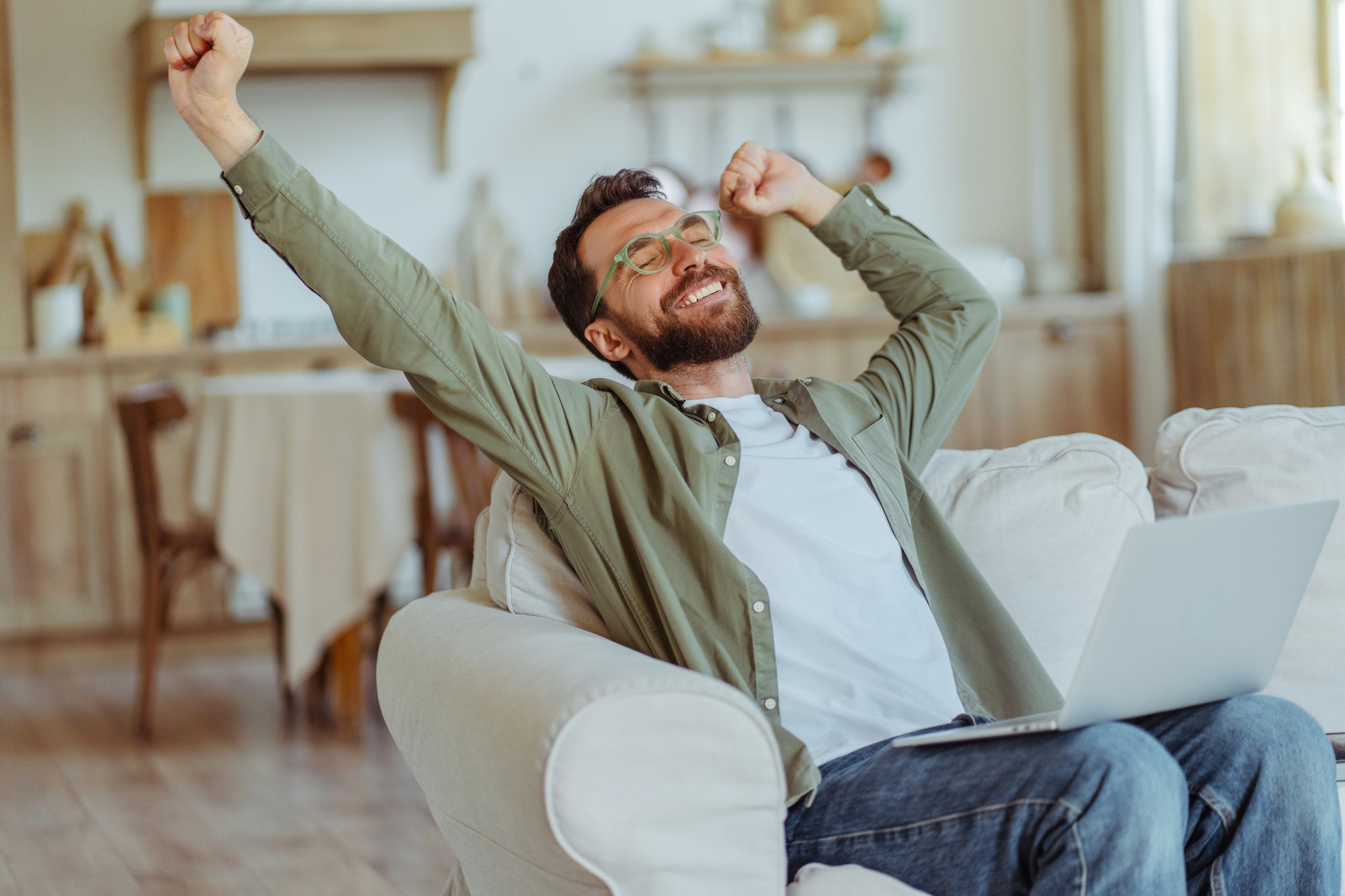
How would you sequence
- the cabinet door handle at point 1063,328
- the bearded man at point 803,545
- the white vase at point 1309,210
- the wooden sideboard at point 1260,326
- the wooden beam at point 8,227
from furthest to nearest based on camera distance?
the cabinet door handle at point 1063,328 → the wooden beam at point 8,227 → the white vase at point 1309,210 → the wooden sideboard at point 1260,326 → the bearded man at point 803,545

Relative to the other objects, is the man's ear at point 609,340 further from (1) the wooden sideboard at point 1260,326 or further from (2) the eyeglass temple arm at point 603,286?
(1) the wooden sideboard at point 1260,326

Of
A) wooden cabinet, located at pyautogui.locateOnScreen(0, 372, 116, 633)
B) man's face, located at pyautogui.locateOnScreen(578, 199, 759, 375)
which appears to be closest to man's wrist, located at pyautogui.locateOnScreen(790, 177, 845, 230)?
man's face, located at pyautogui.locateOnScreen(578, 199, 759, 375)

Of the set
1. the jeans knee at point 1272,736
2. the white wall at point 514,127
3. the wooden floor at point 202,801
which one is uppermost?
the white wall at point 514,127

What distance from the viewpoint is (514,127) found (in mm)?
5008

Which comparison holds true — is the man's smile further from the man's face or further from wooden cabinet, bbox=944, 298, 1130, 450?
wooden cabinet, bbox=944, 298, 1130, 450

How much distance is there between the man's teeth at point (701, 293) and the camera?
1599 millimetres

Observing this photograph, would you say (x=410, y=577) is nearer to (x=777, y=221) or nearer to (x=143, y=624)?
(x=143, y=624)

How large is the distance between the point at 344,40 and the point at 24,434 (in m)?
1.61

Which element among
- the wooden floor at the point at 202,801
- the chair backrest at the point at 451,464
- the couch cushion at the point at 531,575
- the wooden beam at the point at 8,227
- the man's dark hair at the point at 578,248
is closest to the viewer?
the couch cushion at the point at 531,575

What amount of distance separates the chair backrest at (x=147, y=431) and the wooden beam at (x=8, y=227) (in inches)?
56.7

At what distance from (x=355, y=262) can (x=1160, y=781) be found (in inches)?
33.7

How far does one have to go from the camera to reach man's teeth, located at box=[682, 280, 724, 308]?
1.60m

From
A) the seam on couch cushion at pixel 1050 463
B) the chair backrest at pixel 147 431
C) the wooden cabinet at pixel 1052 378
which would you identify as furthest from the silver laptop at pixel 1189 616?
the wooden cabinet at pixel 1052 378

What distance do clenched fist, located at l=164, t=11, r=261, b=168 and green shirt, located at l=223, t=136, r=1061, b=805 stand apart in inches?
1.0
